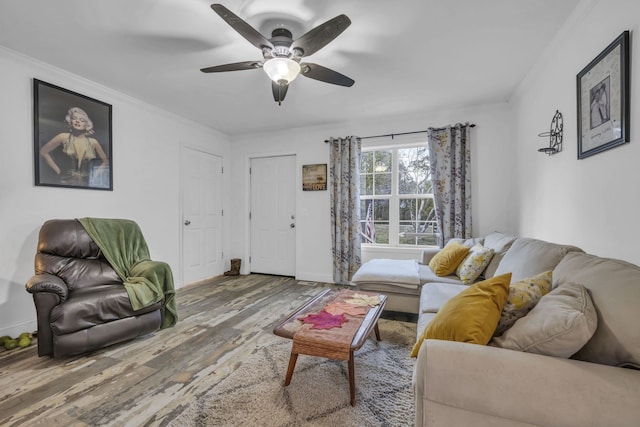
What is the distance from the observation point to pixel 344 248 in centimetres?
416

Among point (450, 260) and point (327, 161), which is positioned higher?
point (327, 161)

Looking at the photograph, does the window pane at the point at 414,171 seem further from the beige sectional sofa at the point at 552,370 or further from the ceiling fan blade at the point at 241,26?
the beige sectional sofa at the point at 552,370

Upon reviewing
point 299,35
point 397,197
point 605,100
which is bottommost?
point 397,197

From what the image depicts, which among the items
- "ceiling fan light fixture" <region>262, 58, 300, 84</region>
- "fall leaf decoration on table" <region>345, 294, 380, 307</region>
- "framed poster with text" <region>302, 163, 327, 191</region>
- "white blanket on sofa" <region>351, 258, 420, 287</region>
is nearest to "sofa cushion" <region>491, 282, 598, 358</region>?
"fall leaf decoration on table" <region>345, 294, 380, 307</region>

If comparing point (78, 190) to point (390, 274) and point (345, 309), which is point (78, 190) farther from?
point (390, 274)

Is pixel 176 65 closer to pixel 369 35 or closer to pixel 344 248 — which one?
pixel 369 35

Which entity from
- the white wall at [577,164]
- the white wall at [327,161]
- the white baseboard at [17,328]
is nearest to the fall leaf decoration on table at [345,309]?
the white wall at [577,164]

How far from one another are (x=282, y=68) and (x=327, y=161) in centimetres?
241

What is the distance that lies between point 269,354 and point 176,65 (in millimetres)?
2690

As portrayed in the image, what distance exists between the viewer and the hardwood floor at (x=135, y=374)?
153cm

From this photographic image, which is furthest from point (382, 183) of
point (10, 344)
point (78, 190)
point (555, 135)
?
point (10, 344)

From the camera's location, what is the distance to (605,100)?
1.64m

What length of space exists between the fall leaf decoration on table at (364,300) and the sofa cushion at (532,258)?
2.98 ft

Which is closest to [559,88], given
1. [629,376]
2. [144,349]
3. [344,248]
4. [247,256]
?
[629,376]
